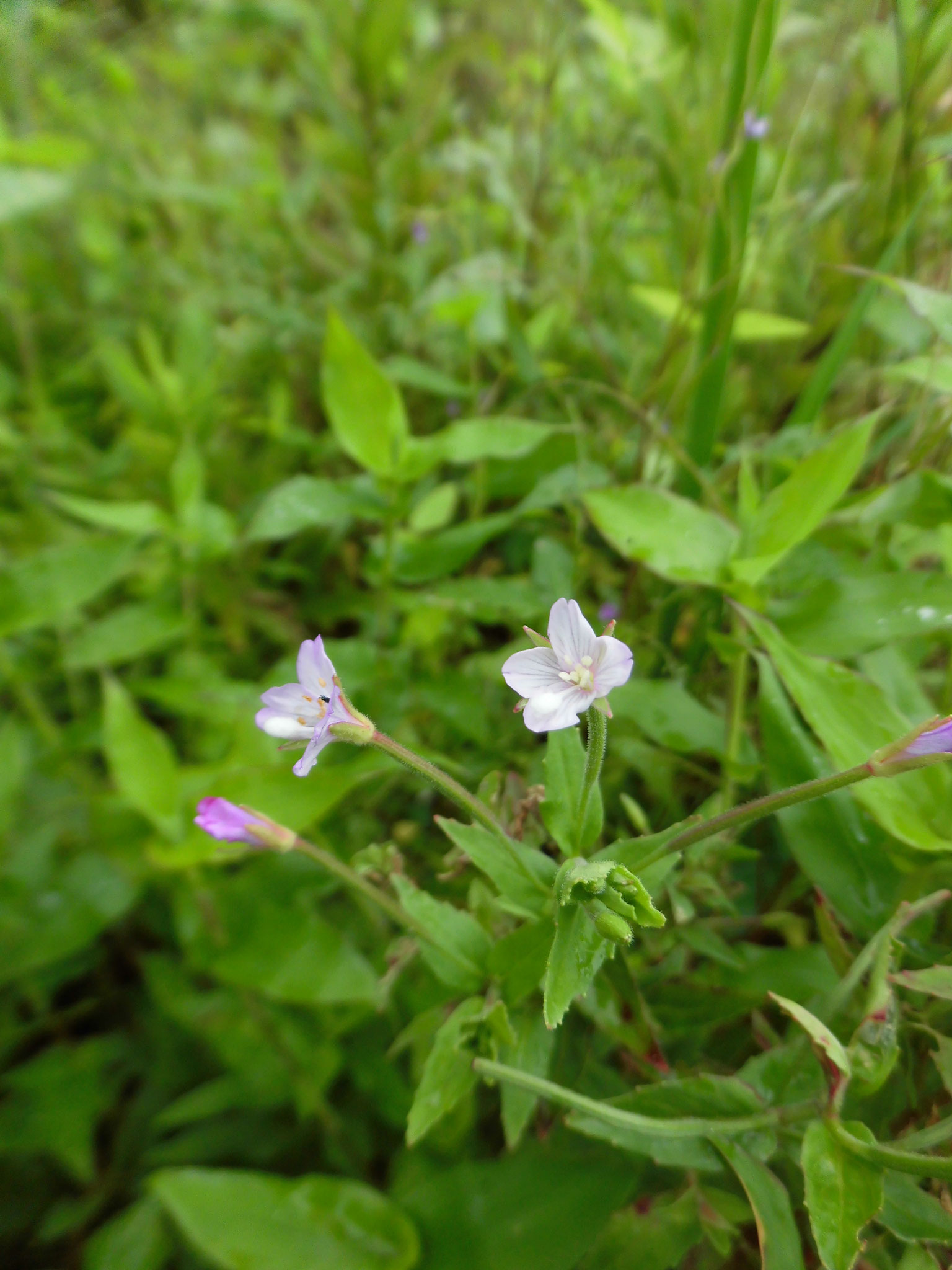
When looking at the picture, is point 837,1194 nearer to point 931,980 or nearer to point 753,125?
point 931,980

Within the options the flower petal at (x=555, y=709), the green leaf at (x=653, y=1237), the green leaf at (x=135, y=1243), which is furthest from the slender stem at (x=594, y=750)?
the green leaf at (x=135, y=1243)

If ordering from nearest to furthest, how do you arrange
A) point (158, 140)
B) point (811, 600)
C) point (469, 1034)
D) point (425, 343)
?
point (469, 1034), point (811, 600), point (425, 343), point (158, 140)

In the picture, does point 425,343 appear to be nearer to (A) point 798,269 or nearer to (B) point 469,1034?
(A) point 798,269

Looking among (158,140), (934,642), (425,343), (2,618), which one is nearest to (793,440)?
(934,642)

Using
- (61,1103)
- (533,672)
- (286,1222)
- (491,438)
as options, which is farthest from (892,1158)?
(61,1103)

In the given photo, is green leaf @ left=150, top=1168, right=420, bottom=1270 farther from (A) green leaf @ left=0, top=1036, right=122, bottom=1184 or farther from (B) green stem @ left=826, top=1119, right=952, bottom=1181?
(B) green stem @ left=826, top=1119, right=952, bottom=1181

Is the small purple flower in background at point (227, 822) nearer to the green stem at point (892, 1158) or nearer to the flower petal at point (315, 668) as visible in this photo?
the flower petal at point (315, 668)

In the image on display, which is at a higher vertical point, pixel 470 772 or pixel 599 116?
pixel 599 116
